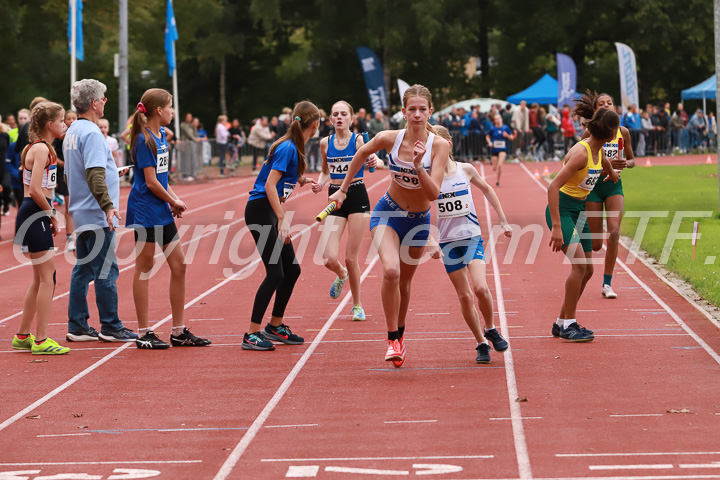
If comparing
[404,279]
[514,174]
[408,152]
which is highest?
[408,152]

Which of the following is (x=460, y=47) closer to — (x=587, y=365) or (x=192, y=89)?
(x=192, y=89)

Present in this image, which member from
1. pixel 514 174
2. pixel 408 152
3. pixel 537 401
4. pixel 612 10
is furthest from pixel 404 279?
pixel 612 10

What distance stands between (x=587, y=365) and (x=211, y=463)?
10.7 ft

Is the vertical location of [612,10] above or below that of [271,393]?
above

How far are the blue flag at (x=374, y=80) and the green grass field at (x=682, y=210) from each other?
53.3 ft

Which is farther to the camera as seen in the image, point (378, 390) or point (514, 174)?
point (514, 174)

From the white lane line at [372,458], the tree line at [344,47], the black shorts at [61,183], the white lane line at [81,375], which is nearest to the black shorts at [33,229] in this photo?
the white lane line at [81,375]

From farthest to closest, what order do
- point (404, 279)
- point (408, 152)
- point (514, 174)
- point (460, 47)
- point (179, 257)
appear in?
point (460, 47) → point (514, 174) → point (179, 257) → point (404, 279) → point (408, 152)

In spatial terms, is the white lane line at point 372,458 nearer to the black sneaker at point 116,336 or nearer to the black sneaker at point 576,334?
the black sneaker at point 576,334

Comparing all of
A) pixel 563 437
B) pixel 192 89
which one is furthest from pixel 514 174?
pixel 192 89

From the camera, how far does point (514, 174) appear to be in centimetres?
3144

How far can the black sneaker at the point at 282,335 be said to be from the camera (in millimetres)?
9180

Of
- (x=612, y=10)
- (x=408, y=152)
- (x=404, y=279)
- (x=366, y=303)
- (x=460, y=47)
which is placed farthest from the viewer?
(x=460, y=47)

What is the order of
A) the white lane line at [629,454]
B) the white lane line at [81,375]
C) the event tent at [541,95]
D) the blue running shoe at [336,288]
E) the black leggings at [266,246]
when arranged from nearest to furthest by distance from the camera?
1. the white lane line at [629,454]
2. the white lane line at [81,375]
3. the black leggings at [266,246]
4. the blue running shoe at [336,288]
5. the event tent at [541,95]
